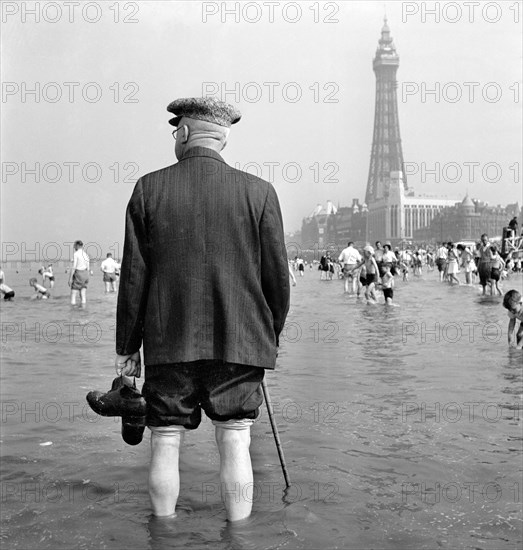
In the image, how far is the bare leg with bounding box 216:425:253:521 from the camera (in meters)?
3.32

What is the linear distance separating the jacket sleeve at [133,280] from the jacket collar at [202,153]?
253 millimetres

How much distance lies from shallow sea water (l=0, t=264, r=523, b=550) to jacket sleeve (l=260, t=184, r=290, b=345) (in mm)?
980

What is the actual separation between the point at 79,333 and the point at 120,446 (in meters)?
7.25

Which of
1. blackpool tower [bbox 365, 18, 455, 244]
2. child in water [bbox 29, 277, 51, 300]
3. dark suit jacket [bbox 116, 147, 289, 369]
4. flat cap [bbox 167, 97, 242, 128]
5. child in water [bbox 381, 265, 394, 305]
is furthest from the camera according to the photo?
blackpool tower [bbox 365, 18, 455, 244]

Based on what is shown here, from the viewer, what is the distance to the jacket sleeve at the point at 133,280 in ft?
10.7

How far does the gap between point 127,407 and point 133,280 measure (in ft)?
1.69

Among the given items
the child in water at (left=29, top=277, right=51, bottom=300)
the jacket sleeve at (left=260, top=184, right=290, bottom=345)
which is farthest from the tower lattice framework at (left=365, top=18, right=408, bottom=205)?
the jacket sleeve at (left=260, top=184, right=290, bottom=345)

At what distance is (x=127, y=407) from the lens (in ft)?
10.7

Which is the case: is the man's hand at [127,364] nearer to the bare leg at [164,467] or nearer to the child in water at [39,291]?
the bare leg at [164,467]

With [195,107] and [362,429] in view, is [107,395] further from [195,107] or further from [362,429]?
[362,429]

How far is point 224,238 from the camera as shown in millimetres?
3254

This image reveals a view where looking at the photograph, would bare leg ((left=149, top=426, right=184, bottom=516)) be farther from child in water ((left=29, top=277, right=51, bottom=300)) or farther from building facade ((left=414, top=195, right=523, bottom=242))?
building facade ((left=414, top=195, right=523, bottom=242))

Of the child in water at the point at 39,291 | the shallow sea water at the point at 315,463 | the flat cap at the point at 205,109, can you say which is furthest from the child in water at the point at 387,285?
the flat cap at the point at 205,109

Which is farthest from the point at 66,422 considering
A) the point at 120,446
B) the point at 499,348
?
the point at 499,348
